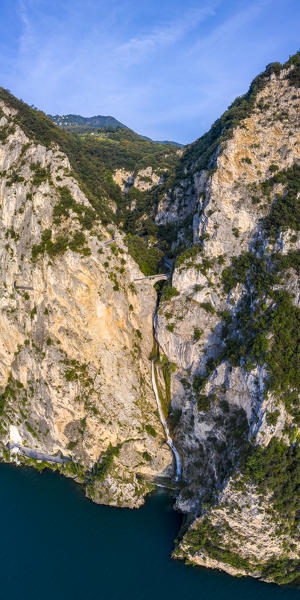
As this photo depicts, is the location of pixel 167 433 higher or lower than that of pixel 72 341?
lower

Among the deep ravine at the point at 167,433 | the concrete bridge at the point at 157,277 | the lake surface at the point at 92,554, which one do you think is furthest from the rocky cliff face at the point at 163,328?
the lake surface at the point at 92,554

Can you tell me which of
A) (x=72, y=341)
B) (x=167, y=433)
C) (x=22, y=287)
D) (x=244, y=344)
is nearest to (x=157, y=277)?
(x=72, y=341)

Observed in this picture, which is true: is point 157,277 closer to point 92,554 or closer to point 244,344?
point 244,344

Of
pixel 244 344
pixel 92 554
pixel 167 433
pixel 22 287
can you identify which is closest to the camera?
pixel 92 554

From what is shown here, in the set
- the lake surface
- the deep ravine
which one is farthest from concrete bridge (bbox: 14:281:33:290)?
the lake surface

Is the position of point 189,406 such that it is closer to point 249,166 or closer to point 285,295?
point 285,295

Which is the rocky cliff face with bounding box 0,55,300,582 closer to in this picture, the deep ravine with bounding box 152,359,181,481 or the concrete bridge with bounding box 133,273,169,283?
the deep ravine with bounding box 152,359,181,481
